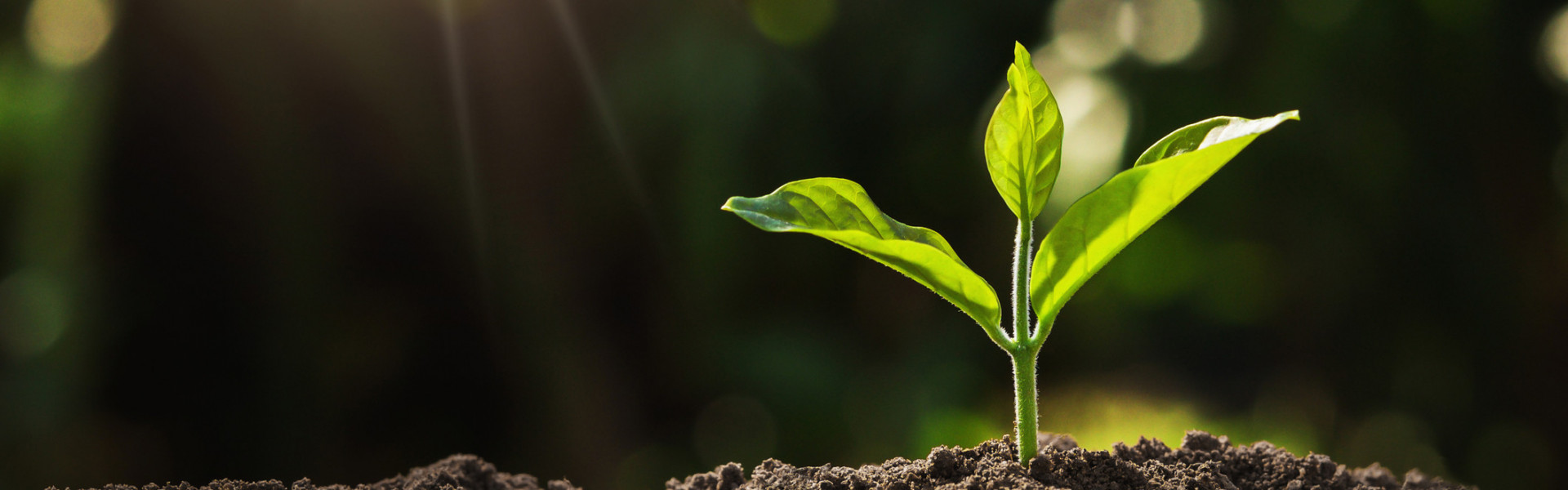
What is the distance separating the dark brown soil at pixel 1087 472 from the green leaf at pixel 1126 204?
14 cm

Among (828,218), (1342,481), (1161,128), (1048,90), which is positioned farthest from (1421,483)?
(1161,128)

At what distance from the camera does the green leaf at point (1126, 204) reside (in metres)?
0.73

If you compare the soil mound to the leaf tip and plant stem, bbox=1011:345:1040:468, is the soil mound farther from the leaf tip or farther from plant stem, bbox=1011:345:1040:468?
the leaf tip

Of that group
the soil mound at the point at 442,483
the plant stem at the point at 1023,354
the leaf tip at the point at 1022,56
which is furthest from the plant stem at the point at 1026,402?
the soil mound at the point at 442,483

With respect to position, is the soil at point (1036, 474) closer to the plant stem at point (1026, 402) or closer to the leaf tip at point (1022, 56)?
the plant stem at point (1026, 402)

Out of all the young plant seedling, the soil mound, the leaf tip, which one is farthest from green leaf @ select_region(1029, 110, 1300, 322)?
the soil mound

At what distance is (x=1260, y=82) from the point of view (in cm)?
205

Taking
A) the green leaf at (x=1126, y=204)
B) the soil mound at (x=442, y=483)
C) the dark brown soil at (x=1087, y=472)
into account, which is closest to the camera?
the green leaf at (x=1126, y=204)

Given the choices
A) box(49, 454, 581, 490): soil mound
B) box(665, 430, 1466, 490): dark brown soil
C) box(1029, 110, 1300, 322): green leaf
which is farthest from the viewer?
box(49, 454, 581, 490): soil mound

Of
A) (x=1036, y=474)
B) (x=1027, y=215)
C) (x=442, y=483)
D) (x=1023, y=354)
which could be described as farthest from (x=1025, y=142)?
(x=442, y=483)

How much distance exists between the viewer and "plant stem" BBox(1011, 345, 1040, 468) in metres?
0.84

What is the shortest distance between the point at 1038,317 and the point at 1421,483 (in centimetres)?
64

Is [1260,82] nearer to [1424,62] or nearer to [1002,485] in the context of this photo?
[1424,62]

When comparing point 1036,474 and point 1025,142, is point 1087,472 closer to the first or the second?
point 1036,474
